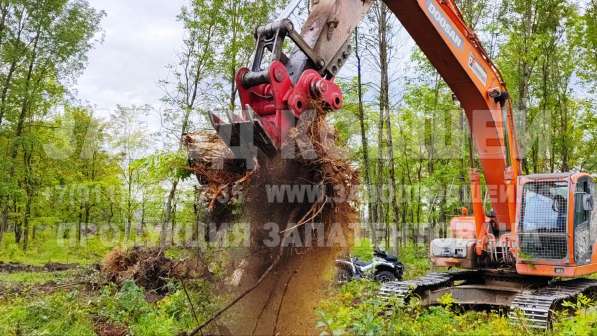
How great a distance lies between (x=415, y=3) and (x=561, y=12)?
1613cm

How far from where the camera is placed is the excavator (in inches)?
252

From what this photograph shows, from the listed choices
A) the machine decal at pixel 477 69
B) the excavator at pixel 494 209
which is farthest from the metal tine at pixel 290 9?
the machine decal at pixel 477 69

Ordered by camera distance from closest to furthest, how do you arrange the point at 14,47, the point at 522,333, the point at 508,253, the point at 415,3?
the point at 522,333 < the point at 415,3 < the point at 508,253 < the point at 14,47

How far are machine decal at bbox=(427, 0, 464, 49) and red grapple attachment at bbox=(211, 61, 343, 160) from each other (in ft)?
10.1


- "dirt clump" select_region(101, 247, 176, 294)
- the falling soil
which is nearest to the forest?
"dirt clump" select_region(101, 247, 176, 294)

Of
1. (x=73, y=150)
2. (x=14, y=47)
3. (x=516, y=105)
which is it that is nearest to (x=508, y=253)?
(x=516, y=105)

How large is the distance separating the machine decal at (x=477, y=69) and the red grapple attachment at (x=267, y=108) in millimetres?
4114

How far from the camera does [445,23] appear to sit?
6.89 m

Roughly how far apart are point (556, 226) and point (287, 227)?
4816mm

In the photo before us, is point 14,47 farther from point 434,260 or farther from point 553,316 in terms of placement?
point 553,316

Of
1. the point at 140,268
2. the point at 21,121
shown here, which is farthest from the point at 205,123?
the point at 21,121

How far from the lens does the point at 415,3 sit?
6.29 meters

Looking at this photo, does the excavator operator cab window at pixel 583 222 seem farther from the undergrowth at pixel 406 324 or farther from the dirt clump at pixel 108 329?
the dirt clump at pixel 108 329

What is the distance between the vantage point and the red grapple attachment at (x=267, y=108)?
3818mm
